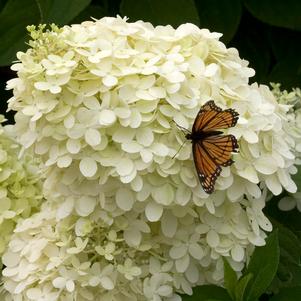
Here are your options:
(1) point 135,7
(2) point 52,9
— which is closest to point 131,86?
(2) point 52,9

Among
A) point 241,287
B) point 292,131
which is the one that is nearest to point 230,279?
point 241,287

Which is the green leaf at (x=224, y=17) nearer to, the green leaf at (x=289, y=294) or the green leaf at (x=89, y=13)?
the green leaf at (x=89, y=13)

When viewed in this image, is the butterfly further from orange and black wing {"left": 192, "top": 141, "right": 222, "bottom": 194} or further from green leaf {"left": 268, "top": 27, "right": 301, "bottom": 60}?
green leaf {"left": 268, "top": 27, "right": 301, "bottom": 60}

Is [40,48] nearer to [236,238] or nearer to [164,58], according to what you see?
[164,58]

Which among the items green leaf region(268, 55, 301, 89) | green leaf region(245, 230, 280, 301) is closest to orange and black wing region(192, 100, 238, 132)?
green leaf region(245, 230, 280, 301)

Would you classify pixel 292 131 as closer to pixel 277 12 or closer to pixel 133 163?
pixel 133 163

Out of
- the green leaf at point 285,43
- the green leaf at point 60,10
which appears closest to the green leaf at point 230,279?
the green leaf at point 60,10
